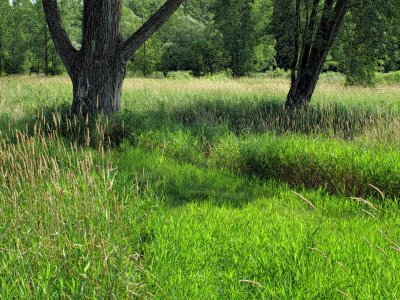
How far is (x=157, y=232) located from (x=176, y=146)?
4.11 meters

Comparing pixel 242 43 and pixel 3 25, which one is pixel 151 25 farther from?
pixel 3 25

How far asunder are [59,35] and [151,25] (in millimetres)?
2292

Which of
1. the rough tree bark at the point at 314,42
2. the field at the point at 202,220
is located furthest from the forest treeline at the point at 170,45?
the field at the point at 202,220

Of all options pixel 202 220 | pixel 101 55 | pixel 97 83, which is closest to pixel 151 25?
pixel 101 55

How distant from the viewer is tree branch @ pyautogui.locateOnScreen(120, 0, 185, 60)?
8570 mm

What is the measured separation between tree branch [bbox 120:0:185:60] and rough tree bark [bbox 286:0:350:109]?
4.64 m

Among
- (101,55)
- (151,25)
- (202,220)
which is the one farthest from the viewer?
(101,55)

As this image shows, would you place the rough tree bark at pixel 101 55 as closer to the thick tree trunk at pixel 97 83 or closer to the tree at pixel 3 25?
the thick tree trunk at pixel 97 83

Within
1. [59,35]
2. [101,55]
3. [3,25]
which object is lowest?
[101,55]

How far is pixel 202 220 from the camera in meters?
4.41

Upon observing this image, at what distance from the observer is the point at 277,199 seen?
5.33 meters

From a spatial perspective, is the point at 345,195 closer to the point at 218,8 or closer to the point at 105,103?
the point at 105,103

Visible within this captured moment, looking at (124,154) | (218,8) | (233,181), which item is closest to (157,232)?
(233,181)

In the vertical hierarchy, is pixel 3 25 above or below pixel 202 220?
above
